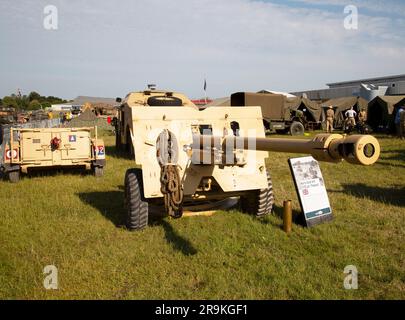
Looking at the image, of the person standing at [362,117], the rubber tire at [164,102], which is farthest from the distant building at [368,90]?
the rubber tire at [164,102]

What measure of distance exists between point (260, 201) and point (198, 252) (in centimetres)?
143

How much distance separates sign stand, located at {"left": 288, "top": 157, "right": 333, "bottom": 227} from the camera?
16.5ft

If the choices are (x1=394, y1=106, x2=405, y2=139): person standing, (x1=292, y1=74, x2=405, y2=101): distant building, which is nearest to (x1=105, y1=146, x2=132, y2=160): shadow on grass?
(x1=394, y1=106, x2=405, y2=139): person standing

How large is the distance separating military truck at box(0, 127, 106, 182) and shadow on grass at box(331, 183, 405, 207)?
546cm

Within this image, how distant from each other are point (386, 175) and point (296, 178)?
4.41 metres

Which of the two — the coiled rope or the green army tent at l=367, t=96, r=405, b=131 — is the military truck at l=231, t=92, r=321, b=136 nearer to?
the green army tent at l=367, t=96, r=405, b=131

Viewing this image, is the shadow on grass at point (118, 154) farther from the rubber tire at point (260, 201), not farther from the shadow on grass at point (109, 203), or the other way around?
the rubber tire at point (260, 201)

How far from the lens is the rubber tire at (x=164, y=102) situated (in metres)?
10.8

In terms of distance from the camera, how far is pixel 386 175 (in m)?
8.51

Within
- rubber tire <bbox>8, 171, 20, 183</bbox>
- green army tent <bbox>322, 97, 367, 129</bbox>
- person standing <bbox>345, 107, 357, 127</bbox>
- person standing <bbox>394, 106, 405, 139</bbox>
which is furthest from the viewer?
green army tent <bbox>322, 97, 367, 129</bbox>

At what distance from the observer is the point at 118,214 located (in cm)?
570

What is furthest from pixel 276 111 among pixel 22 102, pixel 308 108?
pixel 22 102

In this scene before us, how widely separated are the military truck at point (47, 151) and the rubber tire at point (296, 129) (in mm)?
12216
